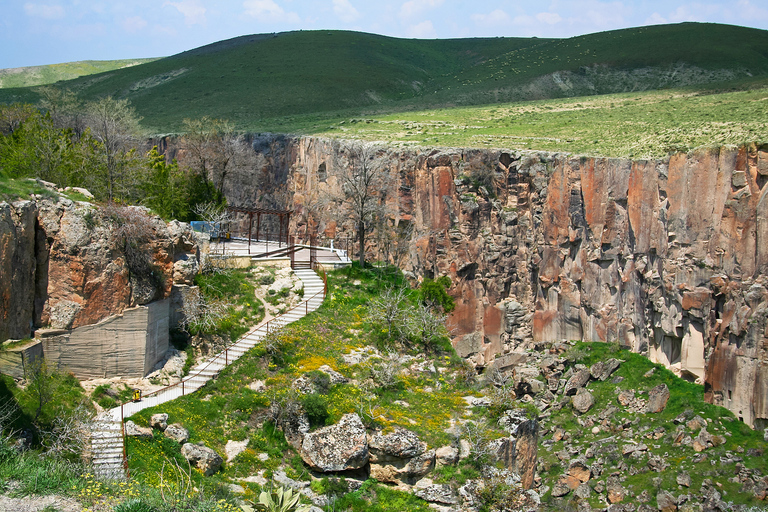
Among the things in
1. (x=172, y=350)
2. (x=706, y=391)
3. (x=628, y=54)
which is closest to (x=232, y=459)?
(x=172, y=350)

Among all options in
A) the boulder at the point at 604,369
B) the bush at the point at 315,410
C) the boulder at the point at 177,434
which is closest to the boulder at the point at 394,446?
the bush at the point at 315,410

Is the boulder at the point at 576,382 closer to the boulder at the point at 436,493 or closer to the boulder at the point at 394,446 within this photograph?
the boulder at the point at 394,446

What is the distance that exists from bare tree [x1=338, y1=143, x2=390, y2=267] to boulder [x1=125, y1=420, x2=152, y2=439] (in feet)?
59.4

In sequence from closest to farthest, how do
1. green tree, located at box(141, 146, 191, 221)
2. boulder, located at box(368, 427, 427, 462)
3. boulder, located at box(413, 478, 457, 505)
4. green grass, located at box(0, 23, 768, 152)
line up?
boulder, located at box(413, 478, 457, 505) < boulder, located at box(368, 427, 427, 462) < green tree, located at box(141, 146, 191, 221) < green grass, located at box(0, 23, 768, 152)

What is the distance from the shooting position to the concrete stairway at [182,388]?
792 inches

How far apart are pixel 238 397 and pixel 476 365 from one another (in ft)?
55.1

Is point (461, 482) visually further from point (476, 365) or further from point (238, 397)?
point (476, 365)

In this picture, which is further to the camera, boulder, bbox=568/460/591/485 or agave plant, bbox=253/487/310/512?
boulder, bbox=568/460/591/485

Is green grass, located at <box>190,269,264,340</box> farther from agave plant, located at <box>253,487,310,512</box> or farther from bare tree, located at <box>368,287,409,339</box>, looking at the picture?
agave plant, located at <box>253,487,310,512</box>

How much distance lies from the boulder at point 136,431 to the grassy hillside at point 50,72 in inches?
4716

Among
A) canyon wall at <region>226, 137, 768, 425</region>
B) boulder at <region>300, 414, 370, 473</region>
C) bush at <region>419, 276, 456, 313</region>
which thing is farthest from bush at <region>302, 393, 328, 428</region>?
canyon wall at <region>226, 137, 768, 425</region>

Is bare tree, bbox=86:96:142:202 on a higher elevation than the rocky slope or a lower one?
higher

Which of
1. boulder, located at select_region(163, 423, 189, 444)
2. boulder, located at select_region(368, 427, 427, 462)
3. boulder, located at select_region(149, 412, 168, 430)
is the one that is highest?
boulder, located at select_region(149, 412, 168, 430)

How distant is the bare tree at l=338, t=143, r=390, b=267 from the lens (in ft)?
128
